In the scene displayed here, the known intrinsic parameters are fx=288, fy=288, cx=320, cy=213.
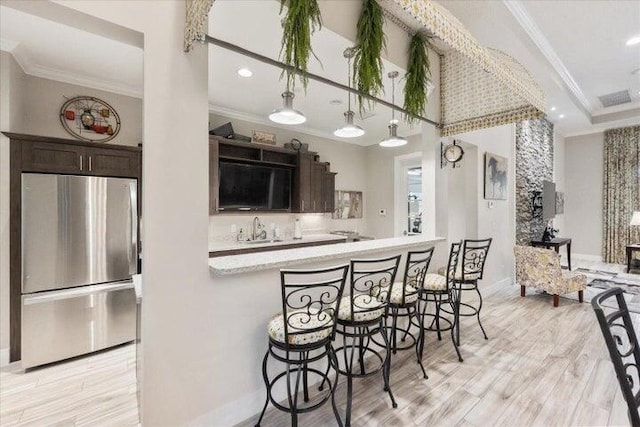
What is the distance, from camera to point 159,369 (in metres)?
1.52

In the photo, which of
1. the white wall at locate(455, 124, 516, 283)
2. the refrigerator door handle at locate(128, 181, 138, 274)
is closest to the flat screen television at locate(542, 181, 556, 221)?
the white wall at locate(455, 124, 516, 283)

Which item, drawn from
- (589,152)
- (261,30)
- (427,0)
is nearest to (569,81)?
(589,152)

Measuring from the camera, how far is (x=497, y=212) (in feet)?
15.0

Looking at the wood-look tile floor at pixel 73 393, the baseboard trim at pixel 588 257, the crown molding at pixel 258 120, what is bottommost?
the wood-look tile floor at pixel 73 393

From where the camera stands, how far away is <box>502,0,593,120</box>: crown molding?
9.39 ft

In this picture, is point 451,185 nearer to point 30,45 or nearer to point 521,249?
point 521,249

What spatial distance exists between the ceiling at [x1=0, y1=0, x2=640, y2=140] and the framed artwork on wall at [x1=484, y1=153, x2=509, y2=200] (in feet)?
A: 4.03

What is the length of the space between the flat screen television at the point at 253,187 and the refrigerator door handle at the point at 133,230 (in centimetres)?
121

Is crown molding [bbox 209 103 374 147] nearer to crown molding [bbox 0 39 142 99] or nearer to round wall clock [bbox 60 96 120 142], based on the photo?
crown molding [bbox 0 39 142 99]

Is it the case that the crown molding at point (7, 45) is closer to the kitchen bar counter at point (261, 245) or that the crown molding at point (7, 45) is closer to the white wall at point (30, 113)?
the white wall at point (30, 113)

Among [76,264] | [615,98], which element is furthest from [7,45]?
[615,98]

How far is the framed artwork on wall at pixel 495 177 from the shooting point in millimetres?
4289

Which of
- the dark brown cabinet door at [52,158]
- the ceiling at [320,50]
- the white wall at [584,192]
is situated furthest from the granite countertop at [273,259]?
the white wall at [584,192]

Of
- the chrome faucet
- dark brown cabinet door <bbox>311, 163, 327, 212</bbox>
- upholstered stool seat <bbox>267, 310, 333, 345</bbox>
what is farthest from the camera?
dark brown cabinet door <bbox>311, 163, 327, 212</bbox>
